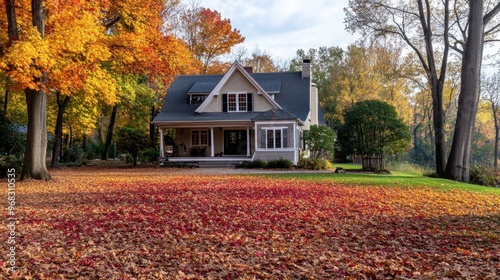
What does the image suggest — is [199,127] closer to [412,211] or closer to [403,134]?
[403,134]

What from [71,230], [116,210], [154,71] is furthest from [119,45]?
[71,230]

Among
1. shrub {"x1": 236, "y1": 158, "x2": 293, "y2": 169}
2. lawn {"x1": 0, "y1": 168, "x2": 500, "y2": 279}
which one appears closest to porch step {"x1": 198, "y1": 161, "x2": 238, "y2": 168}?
shrub {"x1": 236, "y1": 158, "x2": 293, "y2": 169}

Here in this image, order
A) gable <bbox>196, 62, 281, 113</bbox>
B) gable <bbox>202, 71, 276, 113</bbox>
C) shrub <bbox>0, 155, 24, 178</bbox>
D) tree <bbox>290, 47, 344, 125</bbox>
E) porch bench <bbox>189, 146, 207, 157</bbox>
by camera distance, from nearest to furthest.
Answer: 1. shrub <bbox>0, 155, 24, 178</bbox>
2. gable <bbox>196, 62, 281, 113</bbox>
3. gable <bbox>202, 71, 276, 113</bbox>
4. porch bench <bbox>189, 146, 207, 157</bbox>
5. tree <bbox>290, 47, 344, 125</bbox>

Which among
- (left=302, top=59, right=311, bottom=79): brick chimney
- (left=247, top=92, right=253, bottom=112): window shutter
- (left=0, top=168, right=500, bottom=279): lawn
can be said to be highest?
(left=302, top=59, right=311, bottom=79): brick chimney

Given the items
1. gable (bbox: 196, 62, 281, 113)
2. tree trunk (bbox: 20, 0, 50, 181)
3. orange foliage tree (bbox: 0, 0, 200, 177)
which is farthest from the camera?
gable (bbox: 196, 62, 281, 113)

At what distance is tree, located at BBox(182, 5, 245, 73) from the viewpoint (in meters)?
41.2

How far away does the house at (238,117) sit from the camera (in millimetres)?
25078

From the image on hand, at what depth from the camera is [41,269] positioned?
14.9ft

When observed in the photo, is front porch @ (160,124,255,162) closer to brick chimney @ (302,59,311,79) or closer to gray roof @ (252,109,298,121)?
gray roof @ (252,109,298,121)

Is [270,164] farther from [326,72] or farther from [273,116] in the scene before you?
[326,72]

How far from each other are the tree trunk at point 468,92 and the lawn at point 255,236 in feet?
24.5

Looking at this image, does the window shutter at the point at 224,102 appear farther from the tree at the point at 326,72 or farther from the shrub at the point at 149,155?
the tree at the point at 326,72

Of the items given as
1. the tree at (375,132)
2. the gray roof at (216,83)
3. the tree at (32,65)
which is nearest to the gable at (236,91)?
the gray roof at (216,83)

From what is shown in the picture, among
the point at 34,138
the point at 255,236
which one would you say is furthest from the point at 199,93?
the point at 255,236
